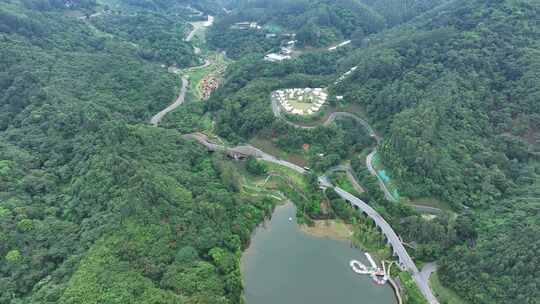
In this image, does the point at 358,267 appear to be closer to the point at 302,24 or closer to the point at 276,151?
the point at 276,151

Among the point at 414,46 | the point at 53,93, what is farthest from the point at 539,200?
the point at 53,93

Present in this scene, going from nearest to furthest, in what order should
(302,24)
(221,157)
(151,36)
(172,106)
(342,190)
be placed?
1. (342,190)
2. (221,157)
3. (172,106)
4. (151,36)
5. (302,24)

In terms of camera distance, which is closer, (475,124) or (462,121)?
(462,121)

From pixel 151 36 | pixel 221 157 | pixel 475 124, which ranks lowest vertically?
pixel 221 157

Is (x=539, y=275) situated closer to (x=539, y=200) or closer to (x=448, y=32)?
(x=539, y=200)

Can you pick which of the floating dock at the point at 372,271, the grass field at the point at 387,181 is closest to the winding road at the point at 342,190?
the grass field at the point at 387,181

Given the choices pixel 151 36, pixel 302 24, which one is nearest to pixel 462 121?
pixel 302 24

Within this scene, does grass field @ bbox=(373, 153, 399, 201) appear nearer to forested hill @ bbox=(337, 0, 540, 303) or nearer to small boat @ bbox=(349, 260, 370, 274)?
forested hill @ bbox=(337, 0, 540, 303)
